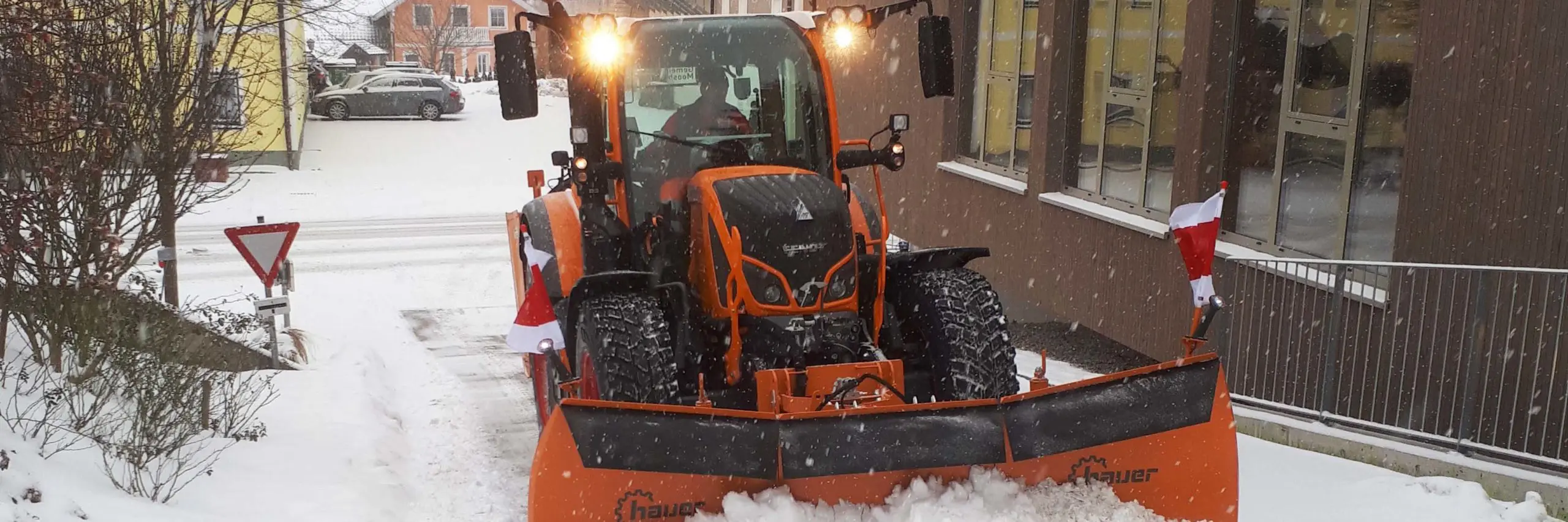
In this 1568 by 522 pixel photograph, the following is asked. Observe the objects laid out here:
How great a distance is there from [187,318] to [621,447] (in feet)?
17.0

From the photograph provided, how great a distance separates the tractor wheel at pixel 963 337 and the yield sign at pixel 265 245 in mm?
5340

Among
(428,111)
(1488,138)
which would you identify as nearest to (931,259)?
(1488,138)

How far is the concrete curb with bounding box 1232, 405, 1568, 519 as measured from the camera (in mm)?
5242

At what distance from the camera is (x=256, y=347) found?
29.2 feet

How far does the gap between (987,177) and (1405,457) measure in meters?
6.27

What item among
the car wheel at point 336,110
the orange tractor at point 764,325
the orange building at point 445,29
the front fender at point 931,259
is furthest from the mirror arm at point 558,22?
the orange building at point 445,29

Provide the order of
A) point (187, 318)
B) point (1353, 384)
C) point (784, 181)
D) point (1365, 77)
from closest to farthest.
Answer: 1. point (784, 181)
2. point (1353, 384)
3. point (1365, 77)
4. point (187, 318)

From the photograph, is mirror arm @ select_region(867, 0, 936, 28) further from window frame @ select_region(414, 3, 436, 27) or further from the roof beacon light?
window frame @ select_region(414, 3, 436, 27)

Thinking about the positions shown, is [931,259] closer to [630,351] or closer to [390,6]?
[630,351]

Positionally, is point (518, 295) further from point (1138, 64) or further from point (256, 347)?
point (1138, 64)

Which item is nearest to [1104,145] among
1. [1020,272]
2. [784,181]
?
[1020,272]

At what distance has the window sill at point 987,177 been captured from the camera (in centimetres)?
1109

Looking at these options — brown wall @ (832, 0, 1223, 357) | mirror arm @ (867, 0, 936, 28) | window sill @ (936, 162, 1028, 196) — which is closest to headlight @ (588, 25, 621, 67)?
mirror arm @ (867, 0, 936, 28)

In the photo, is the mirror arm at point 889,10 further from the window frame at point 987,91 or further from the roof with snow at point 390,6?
the roof with snow at point 390,6
